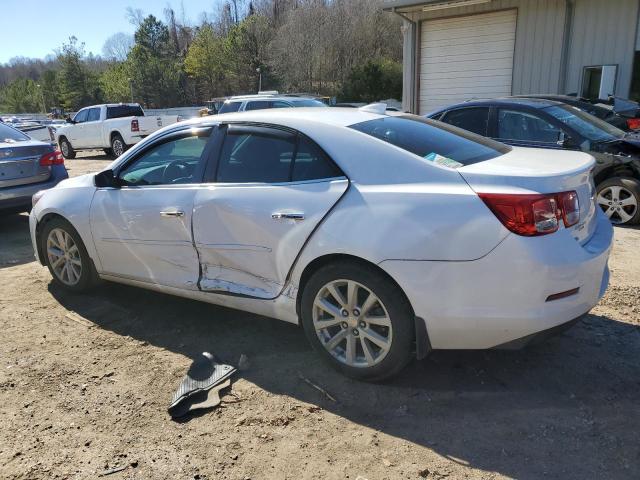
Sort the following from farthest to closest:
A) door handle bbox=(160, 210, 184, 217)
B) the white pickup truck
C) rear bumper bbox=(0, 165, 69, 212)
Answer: the white pickup truck, rear bumper bbox=(0, 165, 69, 212), door handle bbox=(160, 210, 184, 217)

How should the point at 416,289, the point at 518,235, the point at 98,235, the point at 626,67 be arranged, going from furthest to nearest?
the point at 626,67 < the point at 98,235 < the point at 416,289 < the point at 518,235

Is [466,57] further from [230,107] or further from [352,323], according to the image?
[352,323]

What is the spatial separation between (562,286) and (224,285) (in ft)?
6.82

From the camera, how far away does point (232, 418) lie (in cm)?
300

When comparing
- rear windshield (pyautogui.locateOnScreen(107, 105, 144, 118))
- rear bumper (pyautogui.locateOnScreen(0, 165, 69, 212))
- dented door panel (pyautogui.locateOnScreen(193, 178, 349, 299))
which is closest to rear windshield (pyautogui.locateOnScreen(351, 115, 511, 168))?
dented door panel (pyautogui.locateOnScreen(193, 178, 349, 299))

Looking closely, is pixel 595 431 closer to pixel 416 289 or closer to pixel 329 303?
pixel 416 289

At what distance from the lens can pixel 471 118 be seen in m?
7.60

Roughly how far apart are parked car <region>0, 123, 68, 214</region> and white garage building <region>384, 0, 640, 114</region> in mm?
11209

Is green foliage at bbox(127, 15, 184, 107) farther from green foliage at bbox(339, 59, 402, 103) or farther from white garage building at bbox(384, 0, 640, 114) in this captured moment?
white garage building at bbox(384, 0, 640, 114)

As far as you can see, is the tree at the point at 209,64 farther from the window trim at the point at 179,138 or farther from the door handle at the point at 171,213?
the door handle at the point at 171,213

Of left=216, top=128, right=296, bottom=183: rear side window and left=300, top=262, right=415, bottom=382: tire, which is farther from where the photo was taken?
left=216, top=128, right=296, bottom=183: rear side window

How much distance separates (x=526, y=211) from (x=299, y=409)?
63.3 inches

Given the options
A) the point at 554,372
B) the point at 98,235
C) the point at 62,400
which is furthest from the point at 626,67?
the point at 62,400

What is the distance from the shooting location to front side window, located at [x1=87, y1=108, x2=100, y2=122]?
702 inches
